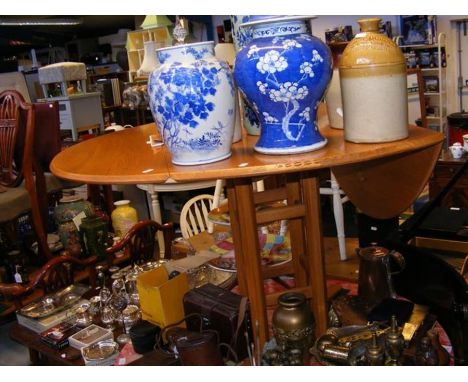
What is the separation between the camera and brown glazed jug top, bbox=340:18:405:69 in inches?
41.9

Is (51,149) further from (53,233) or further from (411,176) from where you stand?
(411,176)

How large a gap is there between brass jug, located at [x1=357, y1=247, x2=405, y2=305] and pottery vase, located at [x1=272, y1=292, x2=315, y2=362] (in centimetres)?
26

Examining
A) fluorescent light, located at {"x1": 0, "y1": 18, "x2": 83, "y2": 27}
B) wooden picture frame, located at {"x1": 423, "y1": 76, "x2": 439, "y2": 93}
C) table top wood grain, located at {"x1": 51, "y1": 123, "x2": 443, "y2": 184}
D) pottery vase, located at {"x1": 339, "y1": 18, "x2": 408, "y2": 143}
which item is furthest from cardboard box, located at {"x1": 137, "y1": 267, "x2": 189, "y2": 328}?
fluorescent light, located at {"x1": 0, "y1": 18, "x2": 83, "y2": 27}

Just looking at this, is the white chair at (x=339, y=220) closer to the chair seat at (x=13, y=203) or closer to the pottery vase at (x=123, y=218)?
the pottery vase at (x=123, y=218)

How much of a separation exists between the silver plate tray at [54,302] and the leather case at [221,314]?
2.71 ft

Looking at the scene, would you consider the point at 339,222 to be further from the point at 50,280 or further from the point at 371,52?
the point at 371,52

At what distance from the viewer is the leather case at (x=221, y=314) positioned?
1.31m

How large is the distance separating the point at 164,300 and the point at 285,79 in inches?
32.0

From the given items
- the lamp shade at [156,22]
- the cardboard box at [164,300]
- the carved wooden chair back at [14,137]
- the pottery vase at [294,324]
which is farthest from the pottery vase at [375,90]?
the lamp shade at [156,22]

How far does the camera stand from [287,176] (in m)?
1.46

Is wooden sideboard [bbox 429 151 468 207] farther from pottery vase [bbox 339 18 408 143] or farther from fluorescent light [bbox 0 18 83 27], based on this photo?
fluorescent light [bbox 0 18 83 27]

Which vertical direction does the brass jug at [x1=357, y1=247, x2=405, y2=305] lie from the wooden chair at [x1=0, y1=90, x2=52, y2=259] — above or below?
below

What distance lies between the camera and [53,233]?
3285 millimetres
